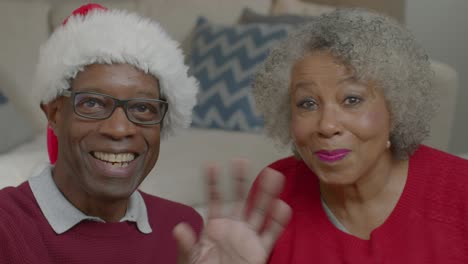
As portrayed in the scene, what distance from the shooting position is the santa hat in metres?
1.37

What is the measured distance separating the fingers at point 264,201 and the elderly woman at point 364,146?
0.16m

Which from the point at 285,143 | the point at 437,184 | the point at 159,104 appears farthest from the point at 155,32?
the point at 437,184

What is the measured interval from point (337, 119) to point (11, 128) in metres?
1.67

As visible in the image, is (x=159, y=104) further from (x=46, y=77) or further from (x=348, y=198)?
(x=348, y=198)

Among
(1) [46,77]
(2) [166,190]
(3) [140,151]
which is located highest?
(1) [46,77]

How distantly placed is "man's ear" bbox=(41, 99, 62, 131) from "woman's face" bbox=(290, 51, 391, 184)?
0.47 metres

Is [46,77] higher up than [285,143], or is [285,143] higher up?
[46,77]

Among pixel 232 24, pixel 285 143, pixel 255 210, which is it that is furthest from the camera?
pixel 232 24

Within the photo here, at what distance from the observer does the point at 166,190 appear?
7.76 ft

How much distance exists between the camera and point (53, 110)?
56.6 inches

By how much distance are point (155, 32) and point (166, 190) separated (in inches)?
38.8

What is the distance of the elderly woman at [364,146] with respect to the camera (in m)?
1.41

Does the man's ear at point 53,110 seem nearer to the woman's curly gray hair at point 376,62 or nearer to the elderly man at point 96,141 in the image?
the elderly man at point 96,141

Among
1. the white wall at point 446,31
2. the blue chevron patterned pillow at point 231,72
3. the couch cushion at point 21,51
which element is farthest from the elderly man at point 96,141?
the white wall at point 446,31
